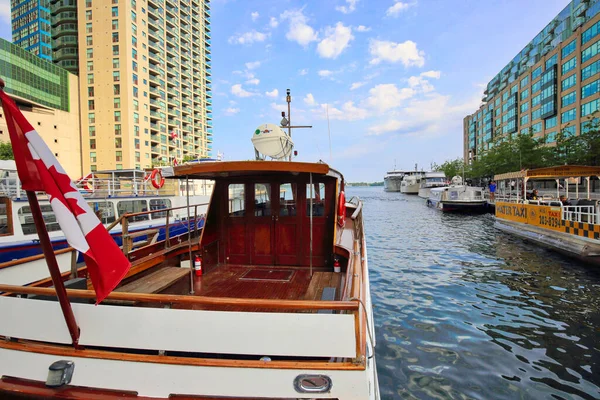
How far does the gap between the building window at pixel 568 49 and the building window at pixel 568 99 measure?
623 cm

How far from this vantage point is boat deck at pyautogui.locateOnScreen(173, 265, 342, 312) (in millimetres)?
4817

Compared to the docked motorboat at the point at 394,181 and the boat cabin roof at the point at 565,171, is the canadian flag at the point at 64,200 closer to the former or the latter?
the boat cabin roof at the point at 565,171

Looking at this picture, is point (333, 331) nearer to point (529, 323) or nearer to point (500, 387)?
point (500, 387)

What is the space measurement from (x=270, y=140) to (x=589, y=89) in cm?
5590

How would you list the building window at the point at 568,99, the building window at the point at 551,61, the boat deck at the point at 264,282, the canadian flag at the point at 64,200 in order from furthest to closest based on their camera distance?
the building window at the point at 551,61, the building window at the point at 568,99, the boat deck at the point at 264,282, the canadian flag at the point at 64,200

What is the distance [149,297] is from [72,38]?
77450 mm

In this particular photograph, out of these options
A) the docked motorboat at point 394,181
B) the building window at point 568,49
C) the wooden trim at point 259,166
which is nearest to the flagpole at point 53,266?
the wooden trim at point 259,166

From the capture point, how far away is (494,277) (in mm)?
9781

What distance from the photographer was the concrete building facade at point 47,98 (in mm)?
45844

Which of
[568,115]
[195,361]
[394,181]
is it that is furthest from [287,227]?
[394,181]

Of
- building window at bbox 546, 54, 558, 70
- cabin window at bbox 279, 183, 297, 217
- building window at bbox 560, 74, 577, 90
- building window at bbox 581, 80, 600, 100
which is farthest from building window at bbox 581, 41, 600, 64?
cabin window at bbox 279, 183, 297, 217

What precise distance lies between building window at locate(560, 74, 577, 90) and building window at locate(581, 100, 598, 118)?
4916 millimetres

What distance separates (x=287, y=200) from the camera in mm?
6609

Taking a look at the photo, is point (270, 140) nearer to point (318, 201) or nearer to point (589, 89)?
point (318, 201)
